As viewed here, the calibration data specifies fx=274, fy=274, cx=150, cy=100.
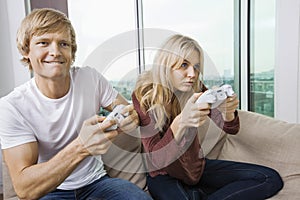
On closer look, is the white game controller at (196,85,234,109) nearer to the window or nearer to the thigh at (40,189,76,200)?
the window

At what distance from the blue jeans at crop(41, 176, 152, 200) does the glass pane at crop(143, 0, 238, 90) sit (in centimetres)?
98

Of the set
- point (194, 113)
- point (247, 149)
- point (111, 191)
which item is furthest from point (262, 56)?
point (111, 191)

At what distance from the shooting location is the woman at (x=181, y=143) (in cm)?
98

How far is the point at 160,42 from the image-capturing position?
1031 mm

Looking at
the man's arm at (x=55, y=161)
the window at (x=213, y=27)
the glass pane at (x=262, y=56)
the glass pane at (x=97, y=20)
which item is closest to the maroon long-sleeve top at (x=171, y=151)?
the man's arm at (x=55, y=161)

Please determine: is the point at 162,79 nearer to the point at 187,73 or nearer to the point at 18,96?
the point at 187,73

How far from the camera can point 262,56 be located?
2.00m

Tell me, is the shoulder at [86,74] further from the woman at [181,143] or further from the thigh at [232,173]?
the thigh at [232,173]

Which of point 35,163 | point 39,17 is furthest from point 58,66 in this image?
point 35,163

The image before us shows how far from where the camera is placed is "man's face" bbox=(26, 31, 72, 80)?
0.89 metres

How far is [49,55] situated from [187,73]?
50cm

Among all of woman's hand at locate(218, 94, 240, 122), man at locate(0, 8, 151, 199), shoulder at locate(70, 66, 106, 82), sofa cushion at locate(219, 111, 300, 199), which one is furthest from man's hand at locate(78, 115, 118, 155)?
sofa cushion at locate(219, 111, 300, 199)

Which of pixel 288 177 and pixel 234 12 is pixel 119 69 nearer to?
pixel 288 177

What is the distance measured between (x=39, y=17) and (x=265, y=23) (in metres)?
1.58
